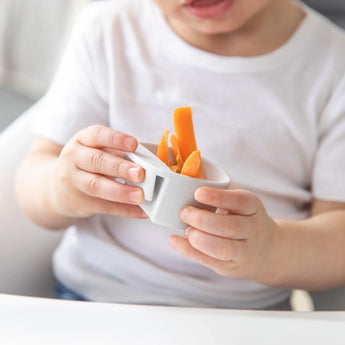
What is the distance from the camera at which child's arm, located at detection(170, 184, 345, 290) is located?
509mm

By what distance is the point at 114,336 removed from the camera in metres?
0.48

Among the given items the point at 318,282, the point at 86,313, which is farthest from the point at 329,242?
the point at 86,313

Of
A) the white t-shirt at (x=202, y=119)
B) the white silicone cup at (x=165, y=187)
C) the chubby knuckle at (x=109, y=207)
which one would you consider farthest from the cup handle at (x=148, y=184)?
the white t-shirt at (x=202, y=119)

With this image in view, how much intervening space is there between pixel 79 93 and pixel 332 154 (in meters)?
0.29

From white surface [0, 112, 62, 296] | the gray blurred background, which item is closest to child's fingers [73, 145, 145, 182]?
white surface [0, 112, 62, 296]

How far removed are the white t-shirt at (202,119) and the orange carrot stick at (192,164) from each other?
Answer: 230 mm

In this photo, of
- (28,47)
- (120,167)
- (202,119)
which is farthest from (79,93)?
(28,47)

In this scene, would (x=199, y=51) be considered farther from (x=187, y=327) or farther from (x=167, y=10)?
(x=187, y=327)

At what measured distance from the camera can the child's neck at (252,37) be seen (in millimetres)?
754

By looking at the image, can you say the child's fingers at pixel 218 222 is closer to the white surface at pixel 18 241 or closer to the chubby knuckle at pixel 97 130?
the chubby knuckle at pixel 97 130

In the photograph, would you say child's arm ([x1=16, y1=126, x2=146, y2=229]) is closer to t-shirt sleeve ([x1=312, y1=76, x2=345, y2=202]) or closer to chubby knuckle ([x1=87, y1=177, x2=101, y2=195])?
chubby knuckle ([x1=87, y1=177, x2=101, y2=195])

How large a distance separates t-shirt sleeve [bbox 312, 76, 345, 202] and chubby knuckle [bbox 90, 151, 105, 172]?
28cm

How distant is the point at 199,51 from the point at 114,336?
0.38m

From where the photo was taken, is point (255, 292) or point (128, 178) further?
point (255, 292)
